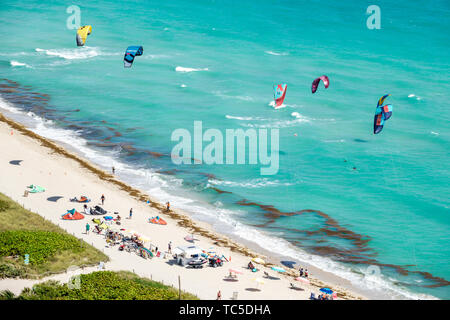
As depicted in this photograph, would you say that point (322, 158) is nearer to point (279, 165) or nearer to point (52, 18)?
point (279, 165)

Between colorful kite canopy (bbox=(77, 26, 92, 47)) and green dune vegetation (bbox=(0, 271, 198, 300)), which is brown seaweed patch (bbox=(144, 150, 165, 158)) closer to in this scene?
colorful kite canopy (bbox=(77, 26, 92, 47))

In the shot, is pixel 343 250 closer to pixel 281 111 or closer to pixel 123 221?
pixel 123 221

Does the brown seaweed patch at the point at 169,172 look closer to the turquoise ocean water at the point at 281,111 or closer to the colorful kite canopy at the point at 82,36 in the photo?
the turquoise ocean water at the point at 281,111

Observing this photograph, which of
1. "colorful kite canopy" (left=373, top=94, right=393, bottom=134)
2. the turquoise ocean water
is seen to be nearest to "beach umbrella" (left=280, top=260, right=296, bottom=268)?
the turquoise ocean water

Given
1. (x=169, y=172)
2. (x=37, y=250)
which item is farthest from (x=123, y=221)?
(x=169, y=172)
